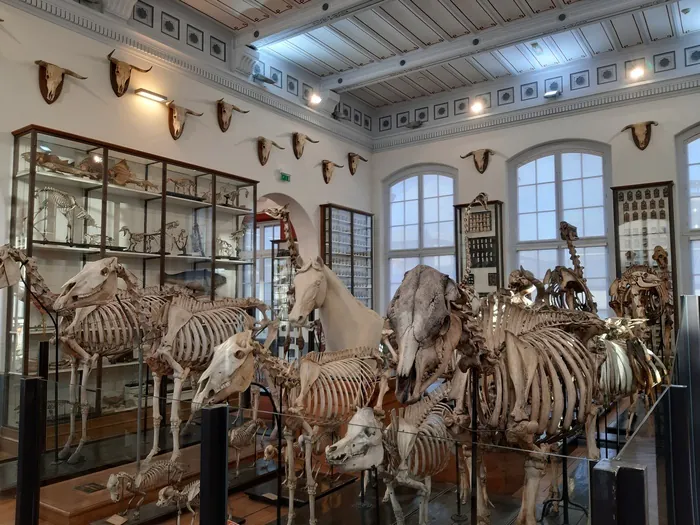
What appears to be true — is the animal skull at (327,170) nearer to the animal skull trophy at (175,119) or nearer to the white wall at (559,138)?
the white wall at (559,138)

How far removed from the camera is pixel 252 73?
891 cm

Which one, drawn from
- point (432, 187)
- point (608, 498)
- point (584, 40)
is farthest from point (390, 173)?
point (608, 498)

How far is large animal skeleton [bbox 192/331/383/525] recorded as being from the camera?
9.86 feet

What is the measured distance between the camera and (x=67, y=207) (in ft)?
19.2

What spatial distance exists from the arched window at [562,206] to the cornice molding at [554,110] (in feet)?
2.09

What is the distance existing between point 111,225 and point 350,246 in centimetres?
561

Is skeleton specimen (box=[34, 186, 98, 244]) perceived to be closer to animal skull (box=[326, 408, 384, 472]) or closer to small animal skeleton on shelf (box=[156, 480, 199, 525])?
small animal skeleton on shelf (box=[156, 480, 199, 525])

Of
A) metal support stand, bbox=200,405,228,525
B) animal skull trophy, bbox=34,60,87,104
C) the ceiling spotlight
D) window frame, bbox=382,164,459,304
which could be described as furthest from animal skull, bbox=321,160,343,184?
metal support stand, bbox=200,405,228,525

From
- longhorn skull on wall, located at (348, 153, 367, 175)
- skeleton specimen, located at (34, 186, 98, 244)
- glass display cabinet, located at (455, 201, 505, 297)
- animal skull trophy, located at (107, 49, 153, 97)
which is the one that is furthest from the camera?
longhorn skull on wall, located at (348, 153, 367, 175)

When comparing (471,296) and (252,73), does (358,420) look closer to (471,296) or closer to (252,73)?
(471,296)

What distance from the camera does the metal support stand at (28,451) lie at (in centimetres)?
246

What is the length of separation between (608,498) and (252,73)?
8800 millimetres

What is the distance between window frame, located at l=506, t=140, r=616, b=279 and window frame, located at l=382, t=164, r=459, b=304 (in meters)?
1.15

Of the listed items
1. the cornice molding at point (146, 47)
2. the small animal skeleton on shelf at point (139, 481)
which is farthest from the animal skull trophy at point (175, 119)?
the small animal skeleton on shelf at point (139, 481)
